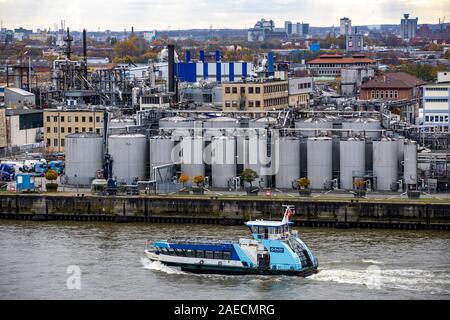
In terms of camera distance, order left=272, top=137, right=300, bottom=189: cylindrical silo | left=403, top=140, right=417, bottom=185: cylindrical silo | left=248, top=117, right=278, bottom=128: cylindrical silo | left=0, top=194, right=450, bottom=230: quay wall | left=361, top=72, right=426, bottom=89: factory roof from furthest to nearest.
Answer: left=361, top=72, right=426, bottom=89: factory roof, left=248, top=117, right=278, bottom=128: cylindrical silo, left=272, top=137, right=300, bottom=189: cylindrical silo, left=403, top=140, right=417, bottom=185: cylindrical silo, left=0, top=194, right=450, bottom=230: quay wall

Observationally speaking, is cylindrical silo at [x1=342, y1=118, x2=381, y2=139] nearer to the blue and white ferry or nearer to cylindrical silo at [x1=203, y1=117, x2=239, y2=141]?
cylindrical silo at [x1=203, y1=117, x2=239, y2=141]

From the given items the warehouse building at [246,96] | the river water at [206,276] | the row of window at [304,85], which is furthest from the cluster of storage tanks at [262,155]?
the row of window at [304,85]

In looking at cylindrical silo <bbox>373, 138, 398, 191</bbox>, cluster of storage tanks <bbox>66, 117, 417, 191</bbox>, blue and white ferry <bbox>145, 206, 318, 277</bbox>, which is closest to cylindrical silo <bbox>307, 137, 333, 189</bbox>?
cluster of storage tanks <bbox>66, 117, 417, 191</bbox>

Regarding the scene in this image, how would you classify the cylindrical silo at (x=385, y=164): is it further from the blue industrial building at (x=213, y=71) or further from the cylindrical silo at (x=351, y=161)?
the blue industrial building at (x=213, y=71)

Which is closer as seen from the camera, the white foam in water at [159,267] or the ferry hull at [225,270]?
the ferry hull at [225,270]

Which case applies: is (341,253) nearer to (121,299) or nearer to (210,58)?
(121,299)

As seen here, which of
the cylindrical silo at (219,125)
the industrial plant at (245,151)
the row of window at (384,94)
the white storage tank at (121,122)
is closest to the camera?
the industrial plant at (245,151)
